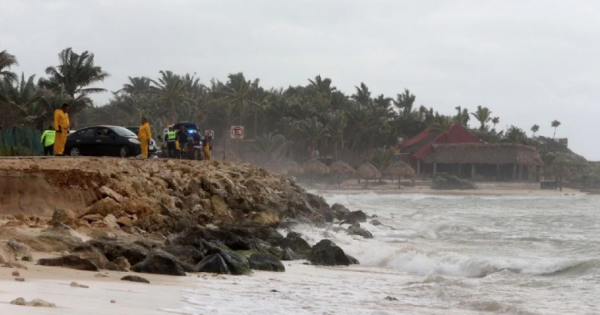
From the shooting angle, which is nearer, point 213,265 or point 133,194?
point 213,265

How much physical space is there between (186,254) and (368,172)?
189ft

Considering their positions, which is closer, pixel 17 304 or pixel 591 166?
pixel 17 304

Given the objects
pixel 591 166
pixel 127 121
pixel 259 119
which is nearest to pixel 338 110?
pixel 259 119

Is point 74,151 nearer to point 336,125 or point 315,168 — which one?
point 315,168

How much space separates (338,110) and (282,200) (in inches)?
2030

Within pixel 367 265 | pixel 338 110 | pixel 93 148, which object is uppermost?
pixel 338 110

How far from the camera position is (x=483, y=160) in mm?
74438

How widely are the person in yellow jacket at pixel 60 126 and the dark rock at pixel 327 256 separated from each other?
8.16 m

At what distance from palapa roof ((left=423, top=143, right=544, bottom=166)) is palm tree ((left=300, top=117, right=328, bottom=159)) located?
8.66 metres

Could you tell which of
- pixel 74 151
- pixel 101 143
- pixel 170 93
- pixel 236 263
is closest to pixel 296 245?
pixel 236 263

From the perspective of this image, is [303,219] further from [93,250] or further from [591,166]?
[591,166]

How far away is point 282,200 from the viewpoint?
26.3 metres

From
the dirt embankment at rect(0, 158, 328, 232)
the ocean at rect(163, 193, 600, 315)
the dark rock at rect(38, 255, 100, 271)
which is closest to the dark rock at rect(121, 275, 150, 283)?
the dark rock at rect(38, 255, 100, 271)

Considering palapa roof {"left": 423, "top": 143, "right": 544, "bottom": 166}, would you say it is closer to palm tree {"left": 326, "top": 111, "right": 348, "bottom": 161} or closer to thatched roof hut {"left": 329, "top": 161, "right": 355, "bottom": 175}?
palm tree {"left": 326, "top": 111, "right": 348, "bottom": 161}
